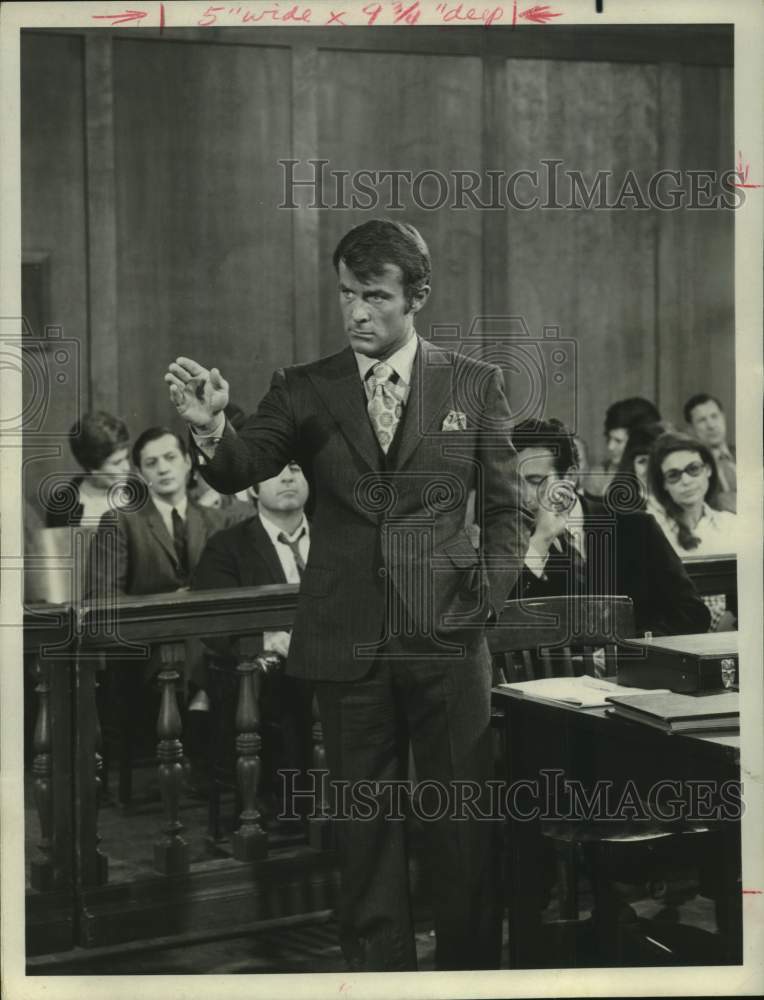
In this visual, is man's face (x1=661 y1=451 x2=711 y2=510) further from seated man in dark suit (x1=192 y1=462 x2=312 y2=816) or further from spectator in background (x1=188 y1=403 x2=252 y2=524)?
spectator in background (x1=188 y1=403 x2=252 y2=524)

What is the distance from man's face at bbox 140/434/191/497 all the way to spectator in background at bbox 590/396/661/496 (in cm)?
214

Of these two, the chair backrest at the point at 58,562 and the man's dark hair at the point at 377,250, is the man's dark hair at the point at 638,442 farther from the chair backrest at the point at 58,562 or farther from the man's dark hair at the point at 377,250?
the man's dark hair at the point at 377,250

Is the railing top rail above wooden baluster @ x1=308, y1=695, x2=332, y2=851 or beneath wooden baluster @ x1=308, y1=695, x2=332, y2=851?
above

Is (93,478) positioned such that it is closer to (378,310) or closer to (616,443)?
(378,310)

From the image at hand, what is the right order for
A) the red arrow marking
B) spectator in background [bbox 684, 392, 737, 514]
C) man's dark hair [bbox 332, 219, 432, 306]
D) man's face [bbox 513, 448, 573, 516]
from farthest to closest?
spectator in background [bbox 684, 392, 737, 514]
man's face [bbox 513, 448, 573, 516]
the red arrow marking
man's dark hair [bbox 332, 219, 432, 306]

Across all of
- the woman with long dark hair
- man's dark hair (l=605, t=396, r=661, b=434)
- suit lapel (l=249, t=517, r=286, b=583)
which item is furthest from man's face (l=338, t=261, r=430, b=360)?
man's dark hair (l=605, t=396, r=661, b=434)

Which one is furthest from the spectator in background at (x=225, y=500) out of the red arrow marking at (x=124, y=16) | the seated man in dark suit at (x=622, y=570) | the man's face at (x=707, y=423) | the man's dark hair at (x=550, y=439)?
the man's face at (x=707, y=423)

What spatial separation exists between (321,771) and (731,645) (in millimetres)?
1408

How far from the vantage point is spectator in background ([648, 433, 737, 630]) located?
17.2ft

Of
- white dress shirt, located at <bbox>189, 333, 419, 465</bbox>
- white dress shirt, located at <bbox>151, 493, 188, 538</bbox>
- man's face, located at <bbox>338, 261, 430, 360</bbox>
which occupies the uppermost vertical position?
man's face, located at <bbox>338, 261, 430, 360</bbox>

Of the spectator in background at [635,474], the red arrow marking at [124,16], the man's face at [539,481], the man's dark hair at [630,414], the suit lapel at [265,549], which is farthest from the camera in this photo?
the man's dark hair at [630,414]

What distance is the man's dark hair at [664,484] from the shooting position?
5.30m

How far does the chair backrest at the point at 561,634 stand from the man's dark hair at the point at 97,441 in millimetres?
2272

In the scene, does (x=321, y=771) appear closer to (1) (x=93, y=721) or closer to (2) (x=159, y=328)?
(1) (x=93, y=721)
